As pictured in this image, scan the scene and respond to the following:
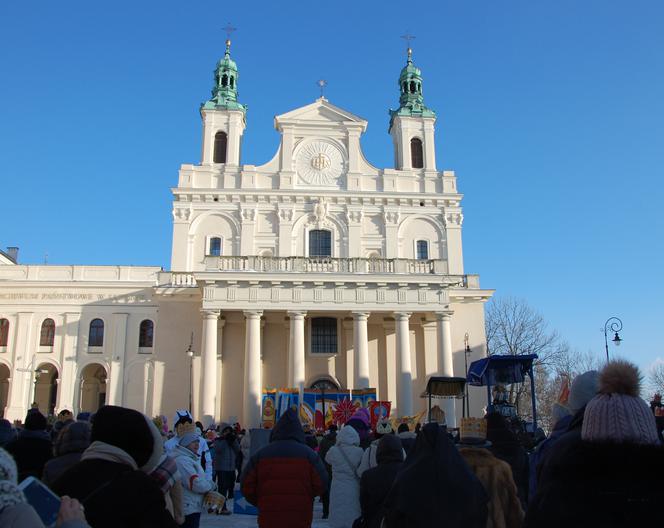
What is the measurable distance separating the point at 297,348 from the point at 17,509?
27.7 m

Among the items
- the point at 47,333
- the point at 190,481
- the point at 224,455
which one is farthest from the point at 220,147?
the point at 190,481

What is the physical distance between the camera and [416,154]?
39.5 metres

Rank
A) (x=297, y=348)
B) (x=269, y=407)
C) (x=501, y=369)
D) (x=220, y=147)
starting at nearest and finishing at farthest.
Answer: (x=501, y=369), (x=269, y=407), (x=297, y=348), (x=220, y=147)

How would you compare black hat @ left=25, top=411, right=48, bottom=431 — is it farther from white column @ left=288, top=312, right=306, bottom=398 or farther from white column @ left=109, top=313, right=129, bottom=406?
white column @ left=109, top=313, right=129, bottom=406

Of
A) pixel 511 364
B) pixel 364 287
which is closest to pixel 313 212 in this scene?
pixel 364 287

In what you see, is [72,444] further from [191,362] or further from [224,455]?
[191,362]

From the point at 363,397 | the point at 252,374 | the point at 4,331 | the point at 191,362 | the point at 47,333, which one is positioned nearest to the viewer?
the point at 363,397

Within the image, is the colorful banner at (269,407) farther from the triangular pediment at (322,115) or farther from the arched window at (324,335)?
the triangular pediment at (322,115)

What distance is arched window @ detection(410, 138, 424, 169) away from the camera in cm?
3919

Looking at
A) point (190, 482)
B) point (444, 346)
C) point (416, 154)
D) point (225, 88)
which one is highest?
point (225, 88)

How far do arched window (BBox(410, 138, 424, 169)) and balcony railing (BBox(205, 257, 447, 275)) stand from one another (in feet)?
30.8

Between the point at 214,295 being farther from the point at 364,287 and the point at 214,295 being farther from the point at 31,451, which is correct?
the point at 31,451

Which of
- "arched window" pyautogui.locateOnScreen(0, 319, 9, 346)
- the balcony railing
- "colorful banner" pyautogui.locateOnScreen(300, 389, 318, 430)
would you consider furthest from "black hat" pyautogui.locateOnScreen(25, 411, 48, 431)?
"arched window" pyautogui.locateOnScreen(0, 319, 9, 346)

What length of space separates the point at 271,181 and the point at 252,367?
40.1 ft
